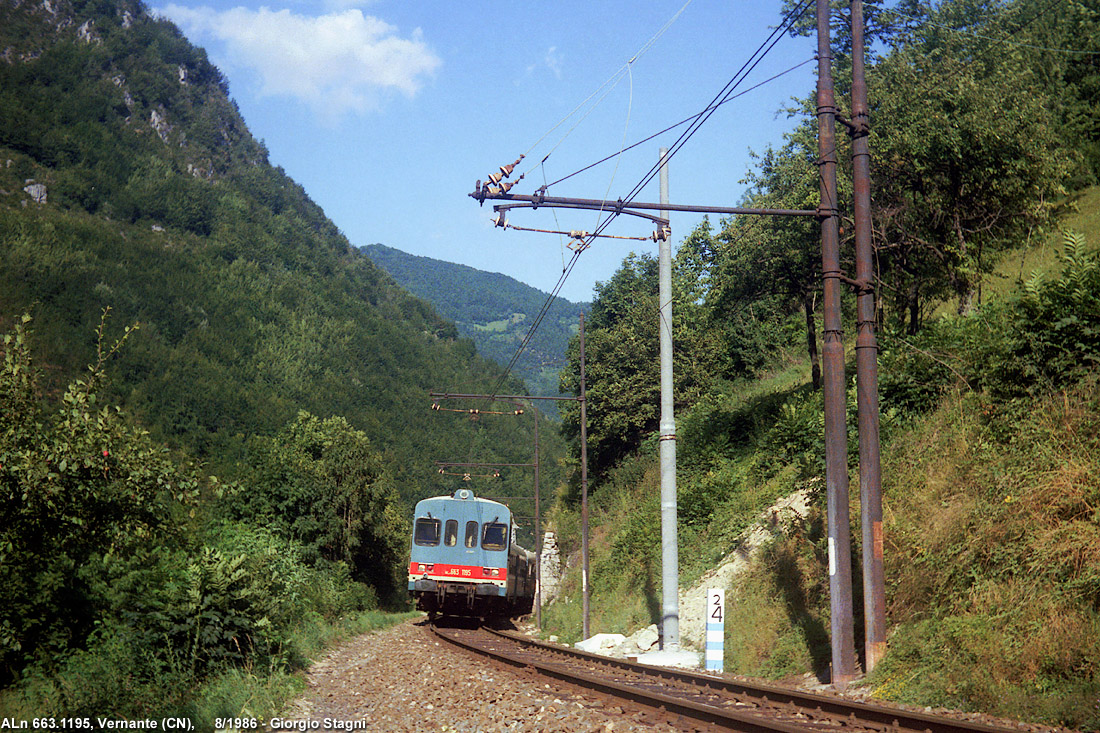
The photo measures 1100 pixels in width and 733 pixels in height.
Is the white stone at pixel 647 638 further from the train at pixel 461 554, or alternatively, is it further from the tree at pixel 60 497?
the tree at pixel 60 497

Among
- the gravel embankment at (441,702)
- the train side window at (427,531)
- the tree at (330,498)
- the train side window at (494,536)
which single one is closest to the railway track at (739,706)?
the gravel embankment at (441,702)

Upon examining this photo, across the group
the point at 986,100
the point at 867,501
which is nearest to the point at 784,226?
the point at 986,100

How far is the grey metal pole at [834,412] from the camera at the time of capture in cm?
1026

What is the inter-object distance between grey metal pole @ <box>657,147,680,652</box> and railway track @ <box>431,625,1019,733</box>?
5.94ft

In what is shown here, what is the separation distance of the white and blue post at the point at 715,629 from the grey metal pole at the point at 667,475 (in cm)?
153

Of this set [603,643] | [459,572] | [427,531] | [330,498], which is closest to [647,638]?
[603,643]

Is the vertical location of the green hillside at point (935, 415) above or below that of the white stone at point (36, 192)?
below

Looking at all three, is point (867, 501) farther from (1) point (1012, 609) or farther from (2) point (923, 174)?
(2) point (923, 174)

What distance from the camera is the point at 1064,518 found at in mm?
9516

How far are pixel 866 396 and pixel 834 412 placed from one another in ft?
1.56

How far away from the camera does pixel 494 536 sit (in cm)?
2591

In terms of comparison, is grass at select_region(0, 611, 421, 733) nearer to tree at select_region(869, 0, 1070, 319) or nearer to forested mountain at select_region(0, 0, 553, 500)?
tree at select_region(869, 0, 1070, 319)

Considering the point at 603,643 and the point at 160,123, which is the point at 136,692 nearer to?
the point at 603,643

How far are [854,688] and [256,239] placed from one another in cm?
15644
